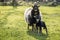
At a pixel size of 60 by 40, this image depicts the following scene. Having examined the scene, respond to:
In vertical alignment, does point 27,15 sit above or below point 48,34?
above

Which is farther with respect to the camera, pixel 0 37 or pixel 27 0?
pixel 27 0

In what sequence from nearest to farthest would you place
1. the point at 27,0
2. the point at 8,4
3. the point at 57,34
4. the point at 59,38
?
the point at 59,38, the point at 57,34, the point at 8,4, the point at 27,0

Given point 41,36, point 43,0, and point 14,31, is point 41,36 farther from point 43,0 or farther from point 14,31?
point 43,0

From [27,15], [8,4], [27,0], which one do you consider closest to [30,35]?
[27,15]

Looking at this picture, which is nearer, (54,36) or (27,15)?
(54,36)

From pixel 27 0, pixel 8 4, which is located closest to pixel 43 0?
pixel 27 0

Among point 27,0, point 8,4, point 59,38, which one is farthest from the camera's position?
point 27,0

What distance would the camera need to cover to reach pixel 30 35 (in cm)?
1071

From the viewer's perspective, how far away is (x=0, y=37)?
10.4m

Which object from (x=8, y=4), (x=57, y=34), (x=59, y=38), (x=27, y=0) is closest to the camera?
(x=59, y=38)

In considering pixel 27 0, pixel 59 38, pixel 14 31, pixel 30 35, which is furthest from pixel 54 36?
pixel 27 0

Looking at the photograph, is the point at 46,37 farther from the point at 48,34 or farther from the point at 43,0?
the point at 43,0

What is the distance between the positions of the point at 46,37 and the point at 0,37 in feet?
7.46

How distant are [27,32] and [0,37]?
5.41 feet
